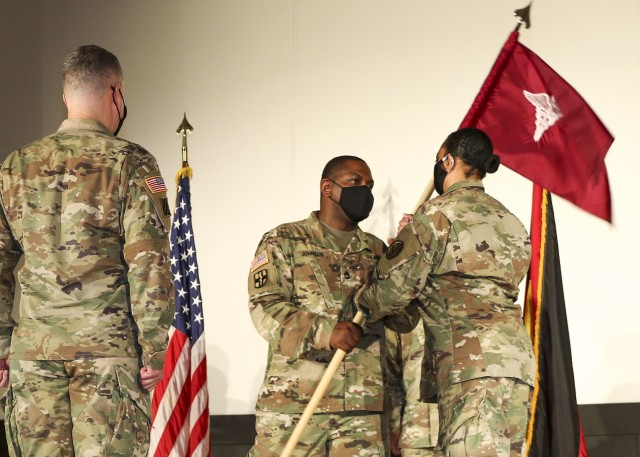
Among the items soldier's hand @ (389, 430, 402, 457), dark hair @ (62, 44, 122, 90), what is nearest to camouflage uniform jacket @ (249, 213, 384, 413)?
soldier's hand @ (389, 430, 402, 457)

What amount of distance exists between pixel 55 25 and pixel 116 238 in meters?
3.72

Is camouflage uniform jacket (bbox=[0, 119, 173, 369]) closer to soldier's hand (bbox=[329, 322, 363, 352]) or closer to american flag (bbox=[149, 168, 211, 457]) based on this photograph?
soldier's hand (bbox=[329, 322, 363, 352])

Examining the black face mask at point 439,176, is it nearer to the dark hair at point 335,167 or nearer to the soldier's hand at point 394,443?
the dark hair at point 335,167

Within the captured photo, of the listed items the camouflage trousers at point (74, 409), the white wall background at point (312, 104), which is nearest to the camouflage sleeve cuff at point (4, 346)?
the camouflage trousers at point (74, 409)

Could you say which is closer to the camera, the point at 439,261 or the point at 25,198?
the point at 25,198

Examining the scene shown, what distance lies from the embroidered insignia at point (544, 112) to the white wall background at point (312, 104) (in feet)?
4.18

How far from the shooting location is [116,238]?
276cm

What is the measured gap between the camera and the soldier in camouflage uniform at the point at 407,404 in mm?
3797

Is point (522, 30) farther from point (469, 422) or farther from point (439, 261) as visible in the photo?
point (469, 422)

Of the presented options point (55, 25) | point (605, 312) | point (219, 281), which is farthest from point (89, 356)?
point (55, 25)

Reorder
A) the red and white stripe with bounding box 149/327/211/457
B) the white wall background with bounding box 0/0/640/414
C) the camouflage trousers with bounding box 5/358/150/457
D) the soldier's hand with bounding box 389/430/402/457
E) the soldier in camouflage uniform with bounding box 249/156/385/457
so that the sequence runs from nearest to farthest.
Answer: the camouflage trousers with bounding box 5/358/150/457, the soldier in camouflage uniform with bounding box 249/156/385/457, the soldier's hand with bounding box 389/430/402/457, the red and white stripe with bounding box 149/327/211/457, the white wall background with bounding box 0/0/640/414

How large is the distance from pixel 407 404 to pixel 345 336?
0.70 m

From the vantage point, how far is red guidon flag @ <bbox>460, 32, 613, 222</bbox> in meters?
3.96

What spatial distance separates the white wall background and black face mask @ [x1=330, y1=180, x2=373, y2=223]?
159 cm
